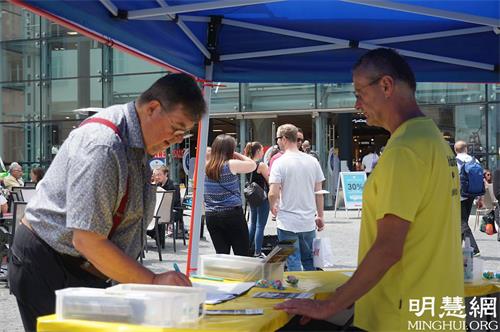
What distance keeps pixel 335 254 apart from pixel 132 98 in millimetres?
11875

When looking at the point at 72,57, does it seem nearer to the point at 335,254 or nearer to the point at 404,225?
the point at 335,254

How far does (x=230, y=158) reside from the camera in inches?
252

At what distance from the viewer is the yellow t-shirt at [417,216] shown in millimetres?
2193

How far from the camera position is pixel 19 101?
21.7 meters

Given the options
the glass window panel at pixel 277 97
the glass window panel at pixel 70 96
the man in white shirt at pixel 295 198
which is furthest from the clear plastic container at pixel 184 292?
the glass window panel at pixel 70 96

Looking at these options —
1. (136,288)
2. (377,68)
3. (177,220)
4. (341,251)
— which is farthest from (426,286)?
(177,220)

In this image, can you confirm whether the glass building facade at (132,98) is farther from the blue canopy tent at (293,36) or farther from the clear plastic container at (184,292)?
the clear plastic container at (184,292)

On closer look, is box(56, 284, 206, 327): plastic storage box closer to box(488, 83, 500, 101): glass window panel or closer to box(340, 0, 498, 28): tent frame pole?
box(340, 0, 498, 28): tent frame pole

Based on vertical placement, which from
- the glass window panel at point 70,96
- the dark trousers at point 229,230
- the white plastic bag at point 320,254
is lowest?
the white plastic bag at point 320,254

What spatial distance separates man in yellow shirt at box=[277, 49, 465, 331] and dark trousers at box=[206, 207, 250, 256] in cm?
370

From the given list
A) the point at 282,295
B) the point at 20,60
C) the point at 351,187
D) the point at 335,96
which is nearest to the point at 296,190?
the point at 282,295

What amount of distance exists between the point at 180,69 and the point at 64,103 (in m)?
17.3

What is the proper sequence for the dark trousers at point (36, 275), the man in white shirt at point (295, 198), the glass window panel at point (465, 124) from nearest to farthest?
the dark trousers at point (36, 275) < the man in white shirt at point (295, 198) < the glass window panel at point (465, 124)

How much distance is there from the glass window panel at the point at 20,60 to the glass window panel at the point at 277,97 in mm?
7008
